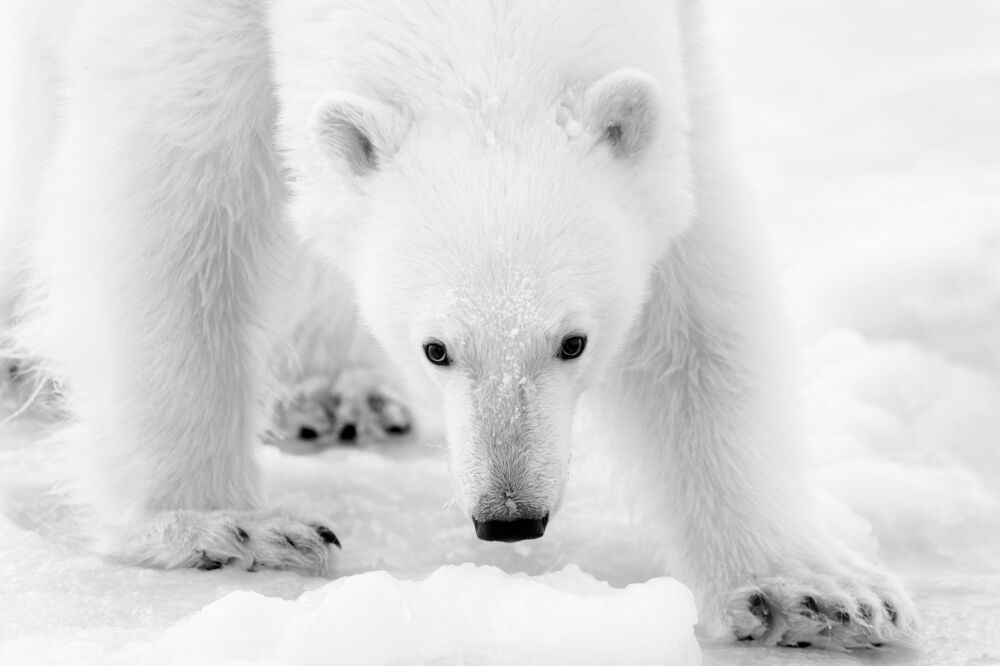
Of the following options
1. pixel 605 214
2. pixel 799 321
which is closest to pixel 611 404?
pixel 605 214

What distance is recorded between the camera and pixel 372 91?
308 centimetres

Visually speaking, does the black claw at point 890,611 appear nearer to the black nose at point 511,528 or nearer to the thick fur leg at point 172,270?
the black nose at point 511,528

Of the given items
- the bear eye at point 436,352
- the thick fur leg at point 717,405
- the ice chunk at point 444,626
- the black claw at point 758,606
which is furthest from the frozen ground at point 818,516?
the bear eye at point 436,352

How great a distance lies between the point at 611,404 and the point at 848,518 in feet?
2.31

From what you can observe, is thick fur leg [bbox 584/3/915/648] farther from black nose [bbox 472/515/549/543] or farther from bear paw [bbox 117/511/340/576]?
bear paw [bbox 117/511/340/576]

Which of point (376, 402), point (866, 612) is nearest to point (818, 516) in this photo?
point (866, 612)

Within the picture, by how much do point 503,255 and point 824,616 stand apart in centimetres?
107

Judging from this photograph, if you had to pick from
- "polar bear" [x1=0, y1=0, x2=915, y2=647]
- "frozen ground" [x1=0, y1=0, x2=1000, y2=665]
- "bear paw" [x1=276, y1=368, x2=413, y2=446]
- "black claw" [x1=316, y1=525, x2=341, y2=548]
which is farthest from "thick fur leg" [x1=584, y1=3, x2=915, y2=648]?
"bear paw" [x1=276, y1=368, x2=413, y2=446]

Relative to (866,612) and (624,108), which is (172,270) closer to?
(624,108)

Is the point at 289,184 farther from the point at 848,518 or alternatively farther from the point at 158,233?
A: the point at 848,518

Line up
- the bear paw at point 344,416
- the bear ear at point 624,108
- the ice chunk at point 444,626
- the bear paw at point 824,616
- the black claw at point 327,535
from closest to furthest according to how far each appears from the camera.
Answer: the ice chunk at point 444,626
the bear ear at point 624,108
the bear paw at point 824,616
the black claw at point 327,535
the bear paw at point 344,416

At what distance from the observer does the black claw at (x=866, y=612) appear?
319 centimetres

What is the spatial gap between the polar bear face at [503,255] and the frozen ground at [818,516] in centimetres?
29

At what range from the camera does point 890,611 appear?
3209mm
